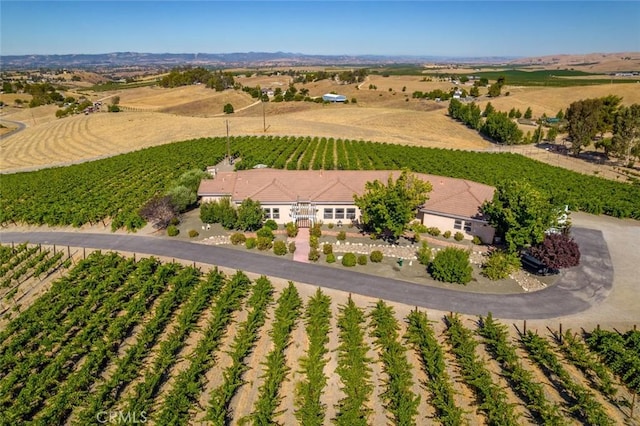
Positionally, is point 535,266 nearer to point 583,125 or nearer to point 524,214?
point 524,214

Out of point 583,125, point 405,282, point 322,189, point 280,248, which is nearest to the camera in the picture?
point 405,282

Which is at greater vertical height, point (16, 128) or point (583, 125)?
point (583, 125)

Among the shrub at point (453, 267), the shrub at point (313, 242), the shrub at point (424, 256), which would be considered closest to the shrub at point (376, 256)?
the shrub at point (424, 256)

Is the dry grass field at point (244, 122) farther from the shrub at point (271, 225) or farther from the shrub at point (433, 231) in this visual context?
the shrub at point (271, 225)

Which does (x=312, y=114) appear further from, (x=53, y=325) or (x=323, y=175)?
(x=53, y=325)

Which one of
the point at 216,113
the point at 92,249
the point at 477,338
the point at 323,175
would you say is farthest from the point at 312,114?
the point at 477,338

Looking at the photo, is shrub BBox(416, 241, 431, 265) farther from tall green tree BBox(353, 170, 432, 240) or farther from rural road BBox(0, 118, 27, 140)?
rural road BBox(0, 118, 27, 140)
